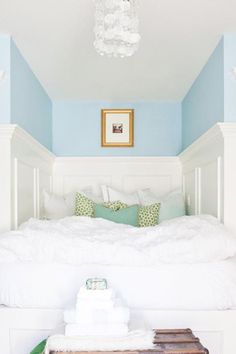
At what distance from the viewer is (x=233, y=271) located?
1.75m

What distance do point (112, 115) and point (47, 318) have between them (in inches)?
92.4

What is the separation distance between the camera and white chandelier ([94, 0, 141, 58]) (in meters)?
1.44

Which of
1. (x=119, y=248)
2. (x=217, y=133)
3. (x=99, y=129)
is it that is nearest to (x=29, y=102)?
(x=99, y=129)

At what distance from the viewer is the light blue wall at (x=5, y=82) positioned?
231cm

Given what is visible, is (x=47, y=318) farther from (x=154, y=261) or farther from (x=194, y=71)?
(x=194, y=71)

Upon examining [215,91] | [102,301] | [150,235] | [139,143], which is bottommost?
[102,301]

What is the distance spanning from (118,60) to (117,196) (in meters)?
1.20

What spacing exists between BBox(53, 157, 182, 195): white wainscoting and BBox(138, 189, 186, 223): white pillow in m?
0.31

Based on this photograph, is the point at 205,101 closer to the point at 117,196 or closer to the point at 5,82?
the point at 117,196

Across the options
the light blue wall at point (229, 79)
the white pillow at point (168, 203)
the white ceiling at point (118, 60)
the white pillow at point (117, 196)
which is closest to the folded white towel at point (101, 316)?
the light blue wall at point (229, 79)

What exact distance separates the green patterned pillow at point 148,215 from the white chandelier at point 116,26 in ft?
5.26

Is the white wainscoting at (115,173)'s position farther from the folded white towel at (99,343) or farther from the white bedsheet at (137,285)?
the folded white towel at (99,343)

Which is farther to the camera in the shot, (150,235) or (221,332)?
(150,235)

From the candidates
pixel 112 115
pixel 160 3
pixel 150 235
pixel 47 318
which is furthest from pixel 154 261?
pixel 112 115
